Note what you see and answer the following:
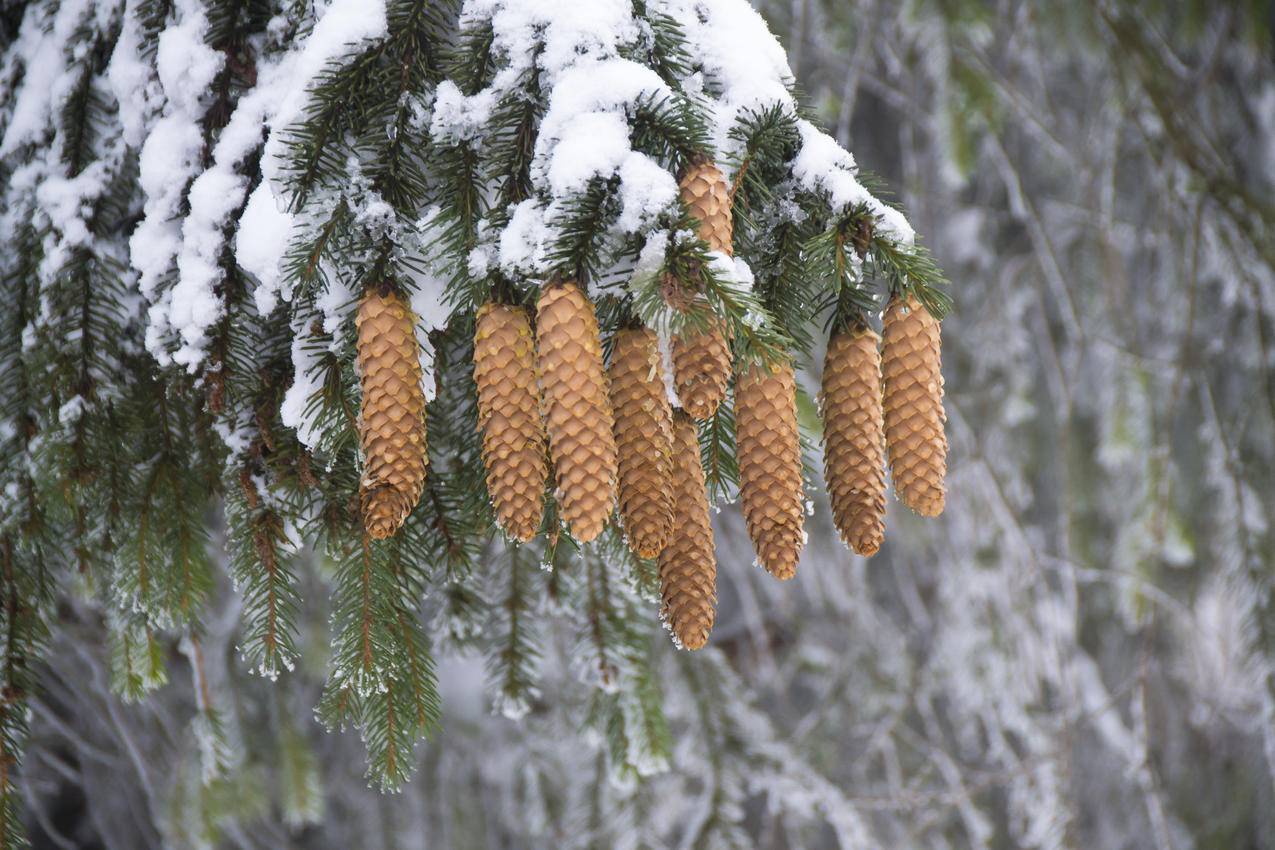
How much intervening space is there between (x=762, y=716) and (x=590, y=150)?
5.76 feet

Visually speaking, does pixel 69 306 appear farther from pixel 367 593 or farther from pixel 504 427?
pixel 504 427

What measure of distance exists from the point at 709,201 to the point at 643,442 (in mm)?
208

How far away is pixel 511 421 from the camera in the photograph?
0.80m

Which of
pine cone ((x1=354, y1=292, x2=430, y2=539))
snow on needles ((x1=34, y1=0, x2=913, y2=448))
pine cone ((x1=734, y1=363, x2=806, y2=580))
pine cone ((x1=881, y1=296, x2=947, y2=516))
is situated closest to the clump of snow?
snow on needles ((x1=34, y1=0, x2=913, y2=448))

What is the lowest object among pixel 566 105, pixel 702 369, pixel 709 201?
pixel 702 369

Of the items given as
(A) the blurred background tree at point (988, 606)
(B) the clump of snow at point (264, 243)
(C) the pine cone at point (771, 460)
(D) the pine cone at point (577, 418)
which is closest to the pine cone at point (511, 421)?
(D) the pine cone at point (577, 418)

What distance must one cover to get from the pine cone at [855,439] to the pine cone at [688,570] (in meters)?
0.13

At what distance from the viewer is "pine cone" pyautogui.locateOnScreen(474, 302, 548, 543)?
795 millimetres

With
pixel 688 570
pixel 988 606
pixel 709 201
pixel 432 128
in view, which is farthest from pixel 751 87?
pixel 988 606

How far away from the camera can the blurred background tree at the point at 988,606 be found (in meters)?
2.10

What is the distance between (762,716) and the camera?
89.6 inches

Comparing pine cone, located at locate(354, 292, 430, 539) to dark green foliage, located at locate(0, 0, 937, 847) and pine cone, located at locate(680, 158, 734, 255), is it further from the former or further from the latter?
pine cone, located at locate(680, 158, 734, 255)

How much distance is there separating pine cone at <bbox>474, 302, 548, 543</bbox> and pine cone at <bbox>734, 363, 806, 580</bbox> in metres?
0.17

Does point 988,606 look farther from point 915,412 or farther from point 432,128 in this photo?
point 432,128
